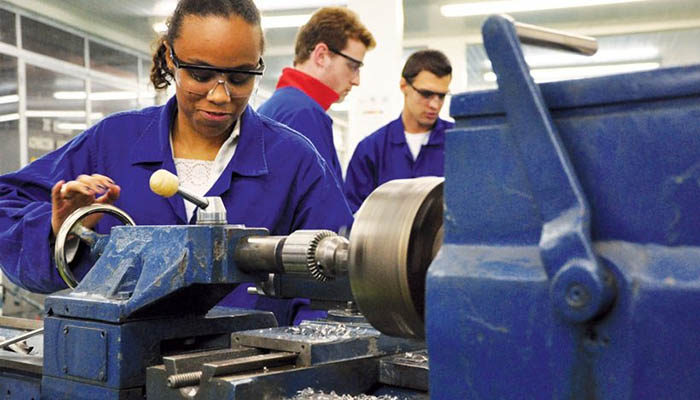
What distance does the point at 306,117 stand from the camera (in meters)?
2.15

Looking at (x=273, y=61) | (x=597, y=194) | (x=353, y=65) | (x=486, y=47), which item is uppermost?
(x=273, y=61)

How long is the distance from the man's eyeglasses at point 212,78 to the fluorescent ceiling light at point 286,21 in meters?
6.18

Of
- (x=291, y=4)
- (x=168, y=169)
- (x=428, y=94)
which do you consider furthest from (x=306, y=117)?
(x=291, y=4)

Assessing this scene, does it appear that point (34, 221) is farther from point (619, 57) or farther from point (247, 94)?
point (619, 57)

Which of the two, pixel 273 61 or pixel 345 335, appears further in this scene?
pixel 273 61

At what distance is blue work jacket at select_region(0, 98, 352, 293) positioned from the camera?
1.39 metres

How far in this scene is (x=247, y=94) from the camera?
1393 mm

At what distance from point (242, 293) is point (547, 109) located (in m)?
0.98

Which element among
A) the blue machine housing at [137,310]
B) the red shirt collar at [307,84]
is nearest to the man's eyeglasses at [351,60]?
the red shirt collar at [307,84]

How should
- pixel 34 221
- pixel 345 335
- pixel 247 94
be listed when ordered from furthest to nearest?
pixel 247 94, pixel 34 221, pixel 345 335

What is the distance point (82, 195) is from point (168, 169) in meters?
0.28

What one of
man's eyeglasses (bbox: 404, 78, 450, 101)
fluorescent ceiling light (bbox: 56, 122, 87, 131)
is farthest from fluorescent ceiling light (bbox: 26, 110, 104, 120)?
man's eyeglasses (bbox: 404, 78, 450, 101)

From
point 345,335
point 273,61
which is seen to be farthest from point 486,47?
point 273,61

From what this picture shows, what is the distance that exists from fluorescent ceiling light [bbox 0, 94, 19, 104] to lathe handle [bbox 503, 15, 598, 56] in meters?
5.63
